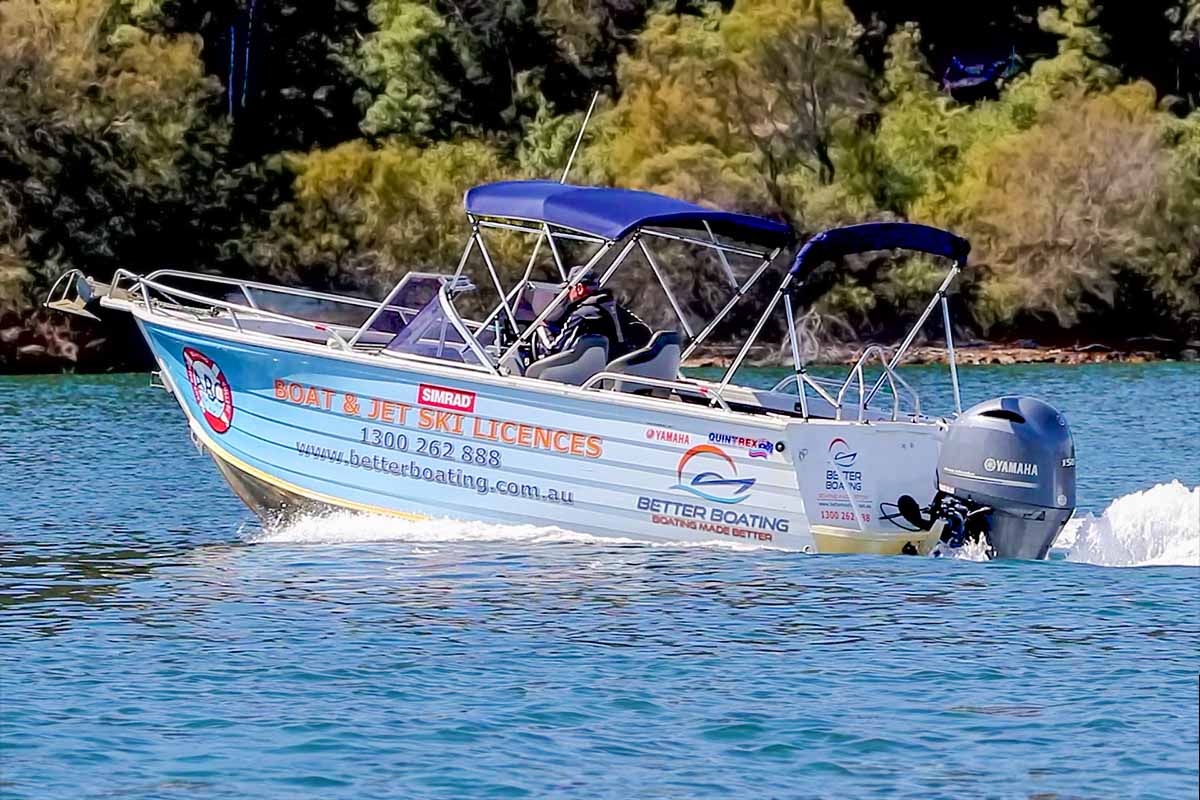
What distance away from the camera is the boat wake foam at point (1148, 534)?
18000 mm

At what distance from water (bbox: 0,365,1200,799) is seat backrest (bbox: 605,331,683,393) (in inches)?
54.3

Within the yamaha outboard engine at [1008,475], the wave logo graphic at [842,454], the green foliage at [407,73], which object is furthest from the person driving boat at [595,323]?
the green foliage at [407,73]

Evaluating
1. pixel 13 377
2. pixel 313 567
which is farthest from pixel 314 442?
pixel 13 377

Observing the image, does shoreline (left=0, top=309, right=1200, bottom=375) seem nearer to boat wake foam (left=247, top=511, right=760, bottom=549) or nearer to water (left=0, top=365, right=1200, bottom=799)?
water (left=0, top=365, right=1200, bottom=799)

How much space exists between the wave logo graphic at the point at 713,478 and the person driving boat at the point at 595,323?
4.51 feet

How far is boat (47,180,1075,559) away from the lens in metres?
17.4

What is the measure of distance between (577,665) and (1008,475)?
4369 mm

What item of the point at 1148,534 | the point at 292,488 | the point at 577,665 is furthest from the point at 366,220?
the point at 577,665

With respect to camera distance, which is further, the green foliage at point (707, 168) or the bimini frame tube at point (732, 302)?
the green foliage at point (707, 168)

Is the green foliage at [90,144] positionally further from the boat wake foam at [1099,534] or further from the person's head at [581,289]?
the person's head at [581,289]

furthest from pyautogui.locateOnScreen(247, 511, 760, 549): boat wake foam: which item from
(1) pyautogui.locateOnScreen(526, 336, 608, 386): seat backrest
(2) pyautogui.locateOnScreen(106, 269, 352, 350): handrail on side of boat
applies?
(2) pyautogui.locateOnScreen(106, 269, 352, 350): handrail on side of boat

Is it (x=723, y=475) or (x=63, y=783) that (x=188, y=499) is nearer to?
(x=723, y=475)

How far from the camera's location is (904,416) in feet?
61.6

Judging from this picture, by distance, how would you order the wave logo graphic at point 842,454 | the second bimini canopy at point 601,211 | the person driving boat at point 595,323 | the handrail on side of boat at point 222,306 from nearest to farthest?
the wave logo graphic at point 842,454 < the second bimini canopy at point 601,211 < the person driving boat at point 595,323 < the handrail on side of boat at point 222,306
